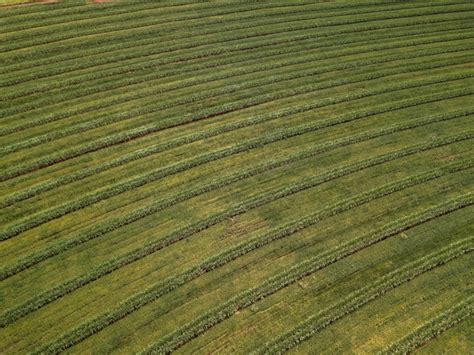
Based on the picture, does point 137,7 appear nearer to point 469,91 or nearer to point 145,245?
point 145,245

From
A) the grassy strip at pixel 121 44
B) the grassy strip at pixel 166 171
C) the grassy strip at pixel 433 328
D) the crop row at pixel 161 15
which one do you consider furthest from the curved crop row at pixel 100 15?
the grassy strip at pixel 433 328

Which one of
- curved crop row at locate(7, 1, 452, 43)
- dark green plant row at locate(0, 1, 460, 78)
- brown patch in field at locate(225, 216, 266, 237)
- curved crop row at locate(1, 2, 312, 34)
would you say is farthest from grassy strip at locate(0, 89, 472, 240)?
curved crop row at locate(1, 2, 312, 34)

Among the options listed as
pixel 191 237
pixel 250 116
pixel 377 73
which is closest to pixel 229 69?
pixel 250 116

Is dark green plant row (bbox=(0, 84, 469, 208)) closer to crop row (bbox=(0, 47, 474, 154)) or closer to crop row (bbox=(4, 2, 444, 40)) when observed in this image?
crop row (bbox=(0, 47, 474, 154))

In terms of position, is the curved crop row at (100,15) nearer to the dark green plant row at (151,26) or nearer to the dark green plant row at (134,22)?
the dark green plant row at (134,22)

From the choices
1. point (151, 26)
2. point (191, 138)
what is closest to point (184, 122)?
point (191, 138)
